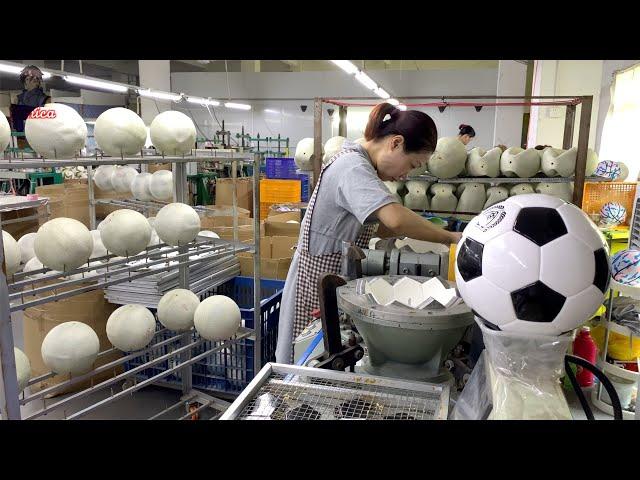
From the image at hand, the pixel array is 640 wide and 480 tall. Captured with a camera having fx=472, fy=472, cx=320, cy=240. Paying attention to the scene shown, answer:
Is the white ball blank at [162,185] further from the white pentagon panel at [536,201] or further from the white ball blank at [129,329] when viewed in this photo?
the white pentagon panel at [536,201]

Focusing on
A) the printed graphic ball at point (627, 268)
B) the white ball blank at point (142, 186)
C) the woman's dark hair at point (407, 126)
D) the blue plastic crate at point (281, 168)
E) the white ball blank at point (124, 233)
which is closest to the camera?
the printed graphic ball at point (627, 268)

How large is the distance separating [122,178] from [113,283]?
5.99 ft

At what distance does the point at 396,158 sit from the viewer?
198cm

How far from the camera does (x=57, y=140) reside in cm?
202

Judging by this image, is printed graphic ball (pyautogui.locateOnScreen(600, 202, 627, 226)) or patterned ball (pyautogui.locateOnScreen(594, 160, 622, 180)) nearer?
patterned ball (pyautogui.locateOnScreen(594, 160, 622, 180))

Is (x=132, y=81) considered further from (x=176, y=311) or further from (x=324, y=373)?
(x=324, y=373)

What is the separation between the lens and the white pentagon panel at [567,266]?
36.8 inches

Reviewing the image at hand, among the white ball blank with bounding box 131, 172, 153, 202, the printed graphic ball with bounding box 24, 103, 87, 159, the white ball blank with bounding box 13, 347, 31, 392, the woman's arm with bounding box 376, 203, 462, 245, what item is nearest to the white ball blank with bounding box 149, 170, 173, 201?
the white ball blank with bounding box 131, 172, 153, 202

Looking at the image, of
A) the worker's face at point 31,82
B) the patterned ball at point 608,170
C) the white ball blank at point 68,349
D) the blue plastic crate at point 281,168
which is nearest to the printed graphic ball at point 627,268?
the white ball blank at point 68,349

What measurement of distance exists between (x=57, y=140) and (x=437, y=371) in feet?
5.88

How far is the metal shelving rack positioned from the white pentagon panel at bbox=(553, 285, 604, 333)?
1.66 meters

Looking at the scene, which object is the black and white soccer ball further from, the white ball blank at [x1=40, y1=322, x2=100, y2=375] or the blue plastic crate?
the blue plastic crate

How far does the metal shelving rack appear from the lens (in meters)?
1.69
